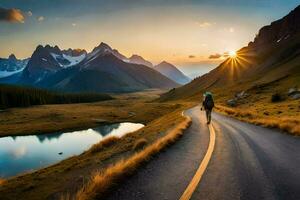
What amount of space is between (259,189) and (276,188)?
485 millimetres

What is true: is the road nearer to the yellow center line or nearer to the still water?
the yellow center line

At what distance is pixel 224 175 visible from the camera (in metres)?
9.90

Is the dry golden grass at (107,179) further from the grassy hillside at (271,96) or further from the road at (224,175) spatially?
the grassy hillside at (271,96)

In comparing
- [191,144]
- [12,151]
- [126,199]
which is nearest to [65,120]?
[12,151]

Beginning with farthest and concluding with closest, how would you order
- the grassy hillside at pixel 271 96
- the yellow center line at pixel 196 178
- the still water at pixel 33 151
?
the still water at pixel 33 151, the grassy hillside at pixel 271 96, the yellow center line at pixel 196 178

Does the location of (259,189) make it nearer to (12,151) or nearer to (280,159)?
(280,159)

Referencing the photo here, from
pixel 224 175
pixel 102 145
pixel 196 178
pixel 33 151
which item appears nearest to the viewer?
pixel 196 178

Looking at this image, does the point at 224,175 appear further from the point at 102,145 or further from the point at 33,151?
the point at 33,151

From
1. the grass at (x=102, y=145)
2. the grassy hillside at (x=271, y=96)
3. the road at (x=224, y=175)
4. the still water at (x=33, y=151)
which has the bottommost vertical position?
the still water at (x=33, y=151)

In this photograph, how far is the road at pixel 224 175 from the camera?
788 cm

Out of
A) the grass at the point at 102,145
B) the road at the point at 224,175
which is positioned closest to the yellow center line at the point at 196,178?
the road at the point at 224,175

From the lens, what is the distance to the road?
788 cm

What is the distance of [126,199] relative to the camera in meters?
7.61

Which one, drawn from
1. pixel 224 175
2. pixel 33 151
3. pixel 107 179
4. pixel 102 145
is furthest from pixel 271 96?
pixel 107 179
